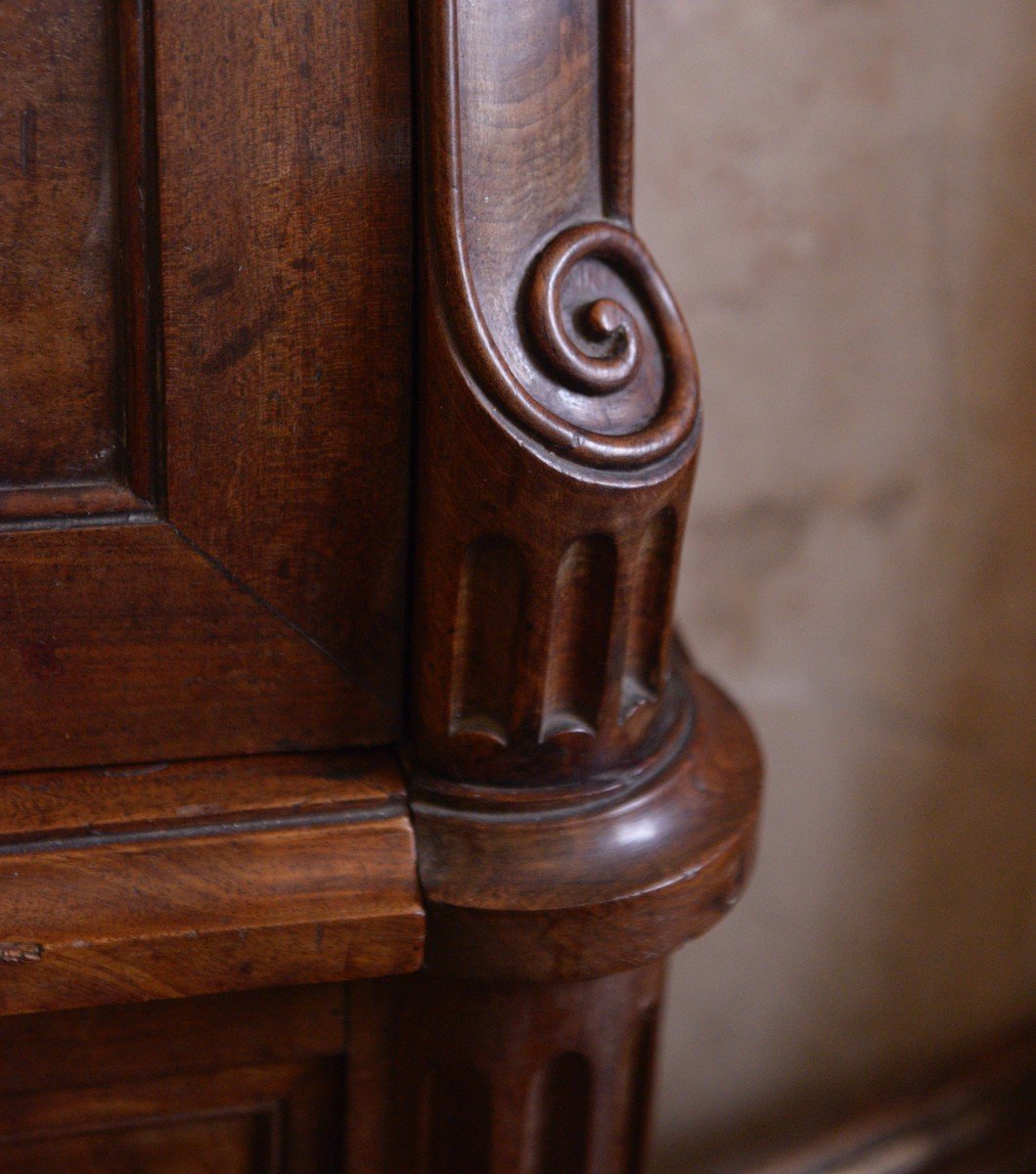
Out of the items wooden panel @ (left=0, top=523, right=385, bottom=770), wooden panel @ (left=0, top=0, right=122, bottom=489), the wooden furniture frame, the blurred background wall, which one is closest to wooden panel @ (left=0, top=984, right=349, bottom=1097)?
the wooden furniture frame

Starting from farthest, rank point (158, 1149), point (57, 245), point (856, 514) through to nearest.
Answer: point (856, 514) < point (158, 1149) < point (57, 245)

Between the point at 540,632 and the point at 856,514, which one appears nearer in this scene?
the point at 540,632

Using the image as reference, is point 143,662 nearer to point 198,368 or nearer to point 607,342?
point 198,368

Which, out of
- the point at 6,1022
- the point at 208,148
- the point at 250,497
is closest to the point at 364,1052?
the point at 6,1022

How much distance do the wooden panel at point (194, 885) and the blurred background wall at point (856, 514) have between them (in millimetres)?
567

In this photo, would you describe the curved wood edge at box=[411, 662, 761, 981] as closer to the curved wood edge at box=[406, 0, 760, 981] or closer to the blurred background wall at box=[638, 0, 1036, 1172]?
the curved wood edge at box=[406, 0, 760, 981]


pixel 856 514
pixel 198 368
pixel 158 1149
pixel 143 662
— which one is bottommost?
pixel 158 1149

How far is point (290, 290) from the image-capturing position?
1.48 feet

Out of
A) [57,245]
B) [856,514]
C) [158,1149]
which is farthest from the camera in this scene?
[856,514]

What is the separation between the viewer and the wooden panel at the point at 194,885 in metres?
0.45

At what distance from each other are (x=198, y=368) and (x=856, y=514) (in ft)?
2.31

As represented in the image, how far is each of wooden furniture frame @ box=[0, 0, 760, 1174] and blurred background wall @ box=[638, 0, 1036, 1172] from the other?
47 cm

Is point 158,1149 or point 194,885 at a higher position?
point 194,885

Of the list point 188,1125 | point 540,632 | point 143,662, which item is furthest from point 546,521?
point 188,1125
